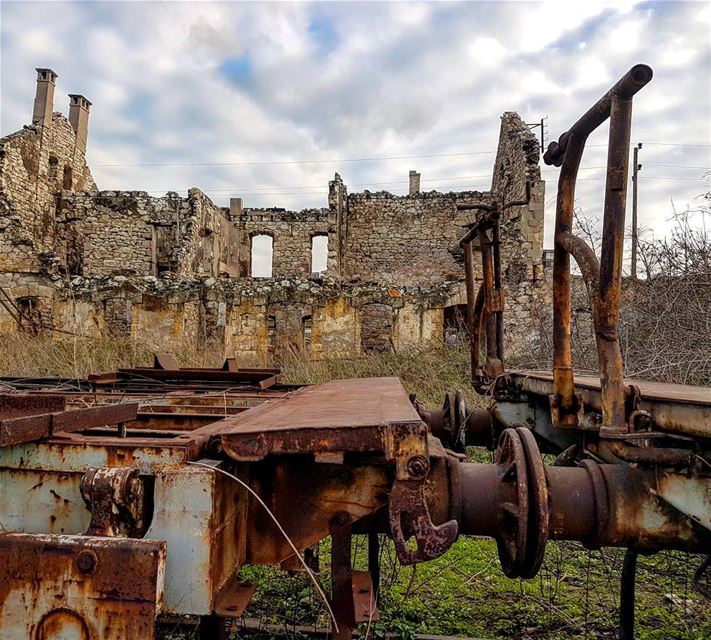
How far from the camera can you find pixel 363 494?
1.54 metres

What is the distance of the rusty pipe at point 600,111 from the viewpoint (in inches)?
59.4

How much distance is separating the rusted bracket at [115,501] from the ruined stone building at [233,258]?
10.0m

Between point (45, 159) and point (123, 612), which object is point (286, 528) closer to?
point (123, 612)

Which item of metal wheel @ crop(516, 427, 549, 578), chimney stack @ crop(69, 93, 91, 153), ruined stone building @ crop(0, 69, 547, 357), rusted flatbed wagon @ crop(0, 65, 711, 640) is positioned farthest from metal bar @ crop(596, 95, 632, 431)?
chimney stack @ crop(69, 93, 91, 153)

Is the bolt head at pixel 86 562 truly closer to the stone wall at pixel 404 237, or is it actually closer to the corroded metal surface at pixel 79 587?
the corroded metal surface at pixel 79 587

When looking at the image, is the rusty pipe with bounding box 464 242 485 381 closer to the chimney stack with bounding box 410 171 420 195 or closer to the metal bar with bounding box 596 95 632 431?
the metal bar with bounding box 596 95 632 431

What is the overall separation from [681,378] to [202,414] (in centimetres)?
567

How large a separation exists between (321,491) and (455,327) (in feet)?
40.7

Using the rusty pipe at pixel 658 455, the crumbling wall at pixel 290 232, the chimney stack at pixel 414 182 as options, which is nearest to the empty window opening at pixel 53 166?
the crumbling wall at pixel 290 232

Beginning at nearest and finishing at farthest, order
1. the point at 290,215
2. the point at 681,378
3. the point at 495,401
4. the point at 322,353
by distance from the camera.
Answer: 1. the point at 495,401
2. the point at 681,378
3. the point at 322,353
4. the point at 290,215

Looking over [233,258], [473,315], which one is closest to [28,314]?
[233,258]

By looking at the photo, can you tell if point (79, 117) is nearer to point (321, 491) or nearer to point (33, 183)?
point (33, 183)

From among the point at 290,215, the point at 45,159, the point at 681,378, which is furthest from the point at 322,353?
the point at 45,159

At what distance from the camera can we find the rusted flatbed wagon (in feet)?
3.81
